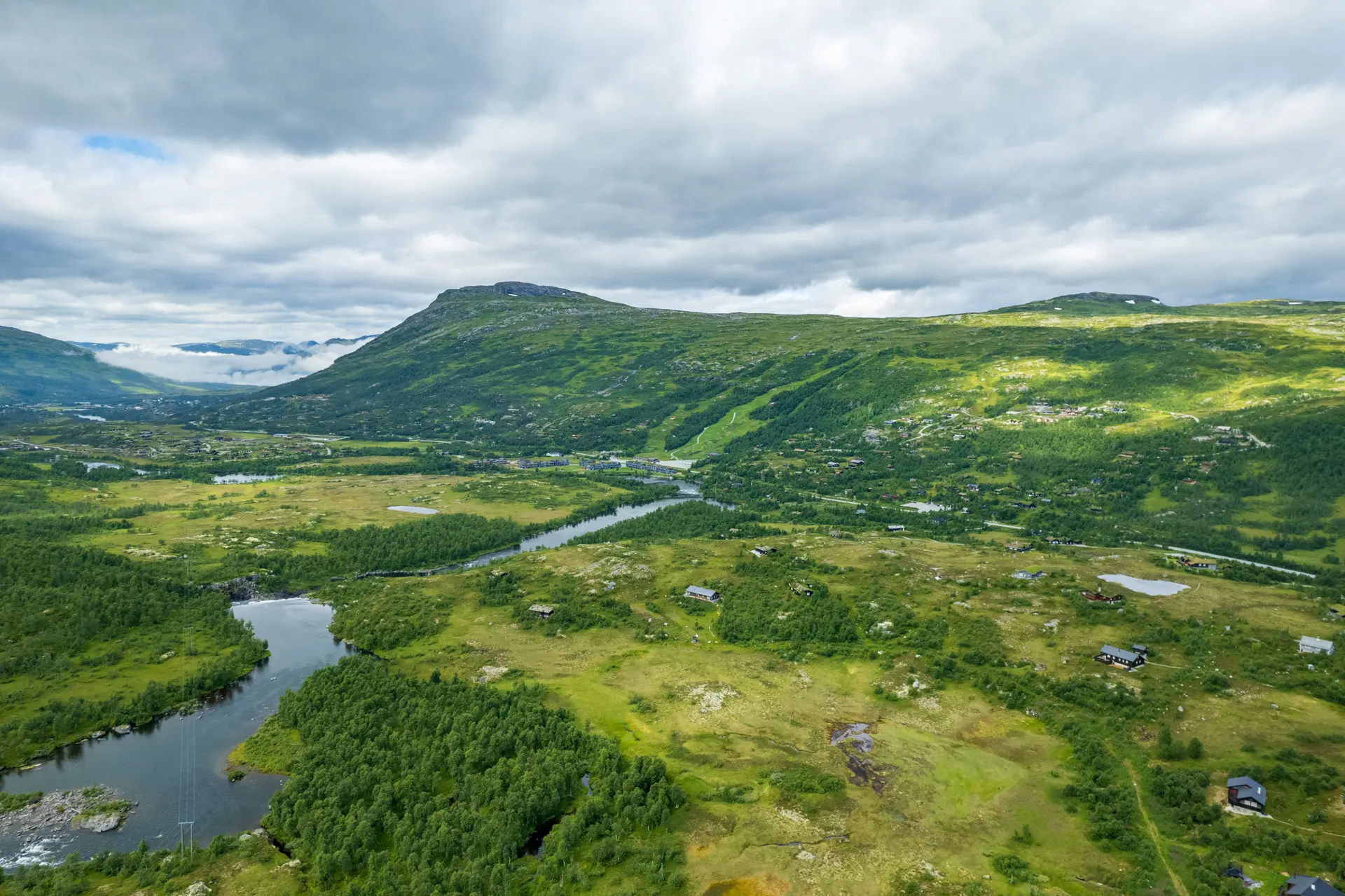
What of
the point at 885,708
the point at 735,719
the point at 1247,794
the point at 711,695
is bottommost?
the point at 885,708

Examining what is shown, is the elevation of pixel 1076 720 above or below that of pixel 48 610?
below

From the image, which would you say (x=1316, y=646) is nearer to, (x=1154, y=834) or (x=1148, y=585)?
(x=1148, y=585)

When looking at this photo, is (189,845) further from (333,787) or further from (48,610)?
(48,610)

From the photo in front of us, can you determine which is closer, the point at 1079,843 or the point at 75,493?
the point at 1079,843

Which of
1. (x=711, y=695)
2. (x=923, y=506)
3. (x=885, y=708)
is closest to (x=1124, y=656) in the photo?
(x=885, y=708)

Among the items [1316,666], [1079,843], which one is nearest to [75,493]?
[1079,843]

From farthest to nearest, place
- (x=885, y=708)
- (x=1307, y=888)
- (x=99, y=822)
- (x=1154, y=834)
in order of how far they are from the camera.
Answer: (x=885, y=708), (x=99, y=822), (x=1154, y=834), (x=1307, y=888)

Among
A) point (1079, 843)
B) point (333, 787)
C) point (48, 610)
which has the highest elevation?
point (48, 610)

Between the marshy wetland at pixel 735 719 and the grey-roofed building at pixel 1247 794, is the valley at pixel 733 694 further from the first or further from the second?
the grey-roofed building at pixel 1247 794
